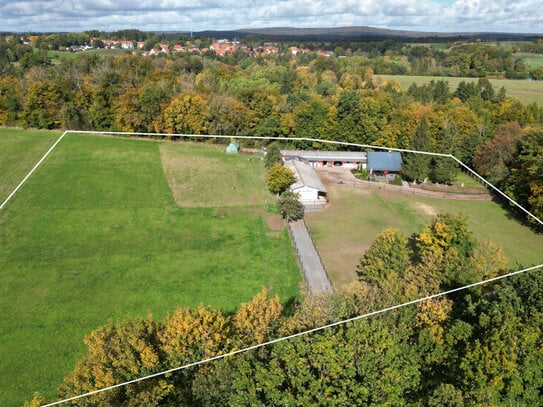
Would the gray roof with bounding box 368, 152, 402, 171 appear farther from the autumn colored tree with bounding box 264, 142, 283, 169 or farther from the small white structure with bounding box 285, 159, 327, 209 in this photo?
the autumn colored tree with bounding box 264, 142, 283, 169

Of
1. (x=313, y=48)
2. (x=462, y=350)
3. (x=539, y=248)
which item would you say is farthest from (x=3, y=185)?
(x=313, y=48)

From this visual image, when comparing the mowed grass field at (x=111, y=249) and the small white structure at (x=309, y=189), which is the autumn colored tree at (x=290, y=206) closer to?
the small white structure at (x=309, y=189)

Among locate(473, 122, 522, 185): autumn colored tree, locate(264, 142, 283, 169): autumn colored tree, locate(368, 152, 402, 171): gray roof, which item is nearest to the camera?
locate(473, 122, 522, 185): autumn colored tree

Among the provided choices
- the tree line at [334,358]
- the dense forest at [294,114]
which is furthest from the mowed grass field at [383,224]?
the tree line at [334,358]

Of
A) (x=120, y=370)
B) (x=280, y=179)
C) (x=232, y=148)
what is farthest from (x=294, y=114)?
(x=120, y=370)

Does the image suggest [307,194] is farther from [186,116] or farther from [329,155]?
[186,116]

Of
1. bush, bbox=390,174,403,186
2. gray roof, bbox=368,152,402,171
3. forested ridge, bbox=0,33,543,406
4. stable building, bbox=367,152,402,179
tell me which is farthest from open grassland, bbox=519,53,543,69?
bush, bbox=390,174,403,186

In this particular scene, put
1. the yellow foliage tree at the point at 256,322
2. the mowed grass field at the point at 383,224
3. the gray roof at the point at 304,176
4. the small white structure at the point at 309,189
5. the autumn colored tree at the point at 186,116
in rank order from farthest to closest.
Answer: the autumn colored tree at the point at 186,116
the gray roof at the point at 304,176
the small white structure at the point at 309,189
the mowed grass field at the point at 383,224
the yellow foliage tree at the point at 256,322
